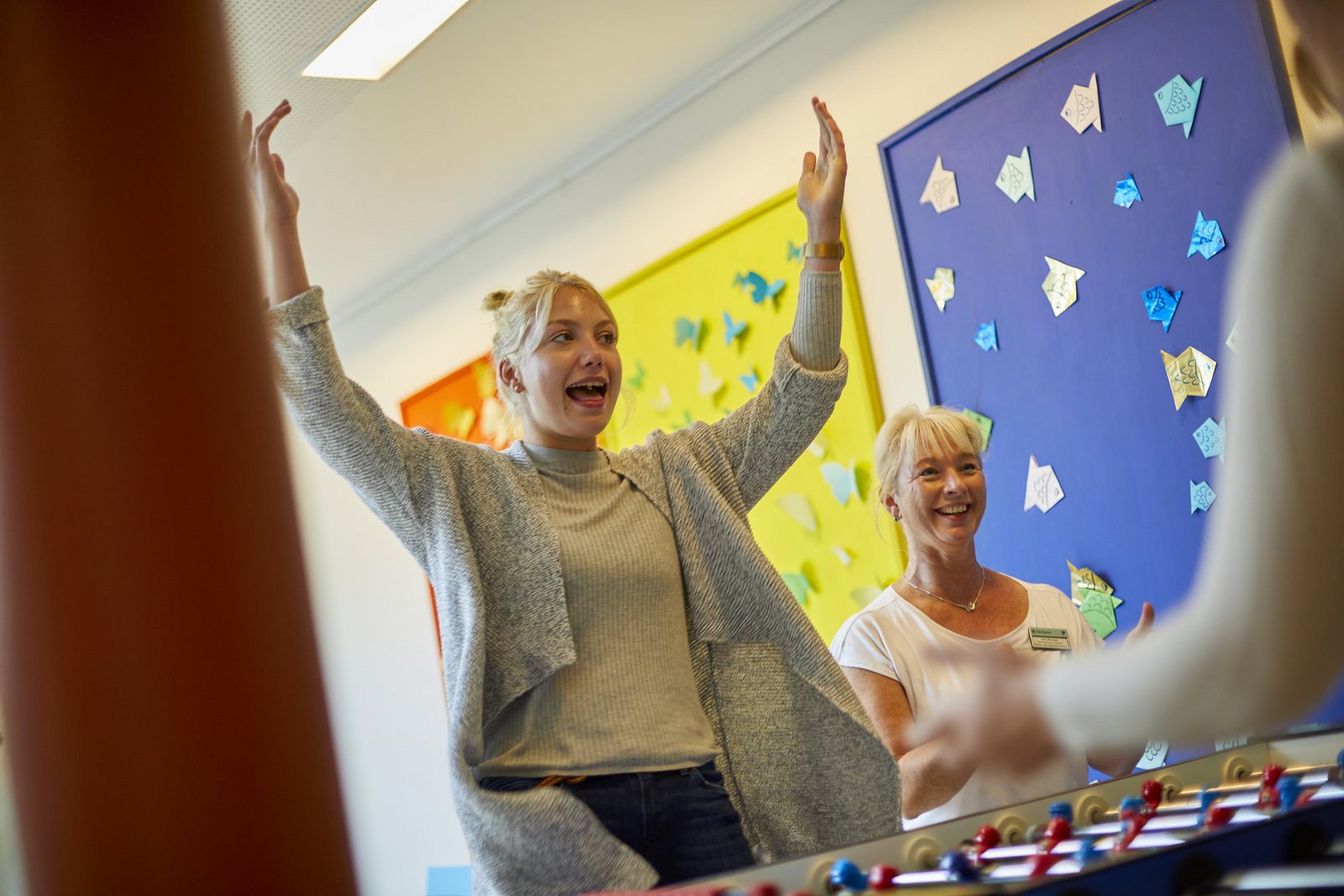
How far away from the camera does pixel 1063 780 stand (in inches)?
91.4

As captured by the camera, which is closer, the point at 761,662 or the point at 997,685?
the point at 997,685

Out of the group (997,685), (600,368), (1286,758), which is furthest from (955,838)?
(600,368)

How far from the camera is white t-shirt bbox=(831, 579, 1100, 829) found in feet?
7.50

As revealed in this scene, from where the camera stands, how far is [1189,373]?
114 inches

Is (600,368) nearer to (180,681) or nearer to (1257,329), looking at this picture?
(1257,329)

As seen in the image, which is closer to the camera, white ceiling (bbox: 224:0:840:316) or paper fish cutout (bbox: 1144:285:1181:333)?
paper fish cutout (bbox: 1144:285:1181:333)

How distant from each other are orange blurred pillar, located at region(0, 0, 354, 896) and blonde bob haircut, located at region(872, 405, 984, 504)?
7.50ft

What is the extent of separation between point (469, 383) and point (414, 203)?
782mm

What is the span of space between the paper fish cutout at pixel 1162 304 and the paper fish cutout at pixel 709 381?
157 cm

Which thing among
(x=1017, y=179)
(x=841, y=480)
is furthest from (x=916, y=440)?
(x=841, y=480)

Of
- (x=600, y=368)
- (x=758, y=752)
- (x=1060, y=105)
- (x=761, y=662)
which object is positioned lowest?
(x=758, y=752)

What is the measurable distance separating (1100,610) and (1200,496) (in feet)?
1.31

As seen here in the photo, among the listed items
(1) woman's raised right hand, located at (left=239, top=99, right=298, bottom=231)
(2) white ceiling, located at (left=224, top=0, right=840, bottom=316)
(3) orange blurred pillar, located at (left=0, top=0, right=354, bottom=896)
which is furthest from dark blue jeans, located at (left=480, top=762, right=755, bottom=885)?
(2) white ceiling, located at (left=224, top=0, right=840, bottom=316)

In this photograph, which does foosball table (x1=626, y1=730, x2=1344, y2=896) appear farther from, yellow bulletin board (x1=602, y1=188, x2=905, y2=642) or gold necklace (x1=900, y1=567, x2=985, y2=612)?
yellow bulletin board (x1=602, y1=188, x2=905, y2=642)
